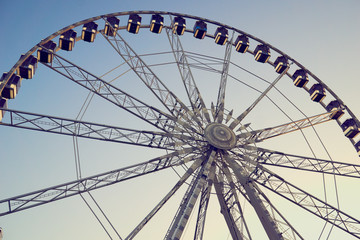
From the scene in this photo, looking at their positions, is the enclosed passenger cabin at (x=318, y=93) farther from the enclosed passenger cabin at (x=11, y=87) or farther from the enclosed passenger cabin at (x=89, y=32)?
Result: the enclosed passenger cabin at (x=11, y=87)

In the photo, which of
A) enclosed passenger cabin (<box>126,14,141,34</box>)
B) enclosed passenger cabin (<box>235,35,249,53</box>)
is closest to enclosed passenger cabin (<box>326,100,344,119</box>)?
enclosed passenger cabin (<box>235,35,249,53</box>)

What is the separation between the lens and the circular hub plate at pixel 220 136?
1716cm

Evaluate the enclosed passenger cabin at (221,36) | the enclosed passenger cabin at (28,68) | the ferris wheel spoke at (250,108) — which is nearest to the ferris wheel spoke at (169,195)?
the ferris wheel spoke at (250,108)

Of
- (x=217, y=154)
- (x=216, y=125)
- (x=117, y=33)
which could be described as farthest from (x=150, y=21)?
(x=217, y=154)

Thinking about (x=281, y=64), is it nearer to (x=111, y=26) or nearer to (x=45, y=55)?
(x=111, y=26)

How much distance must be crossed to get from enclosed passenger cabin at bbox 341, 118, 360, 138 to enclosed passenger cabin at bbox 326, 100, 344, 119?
2.12ft

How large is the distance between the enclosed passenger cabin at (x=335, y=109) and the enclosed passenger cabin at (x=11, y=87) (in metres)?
18.8

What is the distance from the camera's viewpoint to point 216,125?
60.0ft

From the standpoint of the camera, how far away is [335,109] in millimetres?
21750

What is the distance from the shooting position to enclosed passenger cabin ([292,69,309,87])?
73.0 ft

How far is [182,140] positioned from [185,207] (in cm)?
388

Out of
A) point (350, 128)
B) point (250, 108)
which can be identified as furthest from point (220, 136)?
point (350, 128)

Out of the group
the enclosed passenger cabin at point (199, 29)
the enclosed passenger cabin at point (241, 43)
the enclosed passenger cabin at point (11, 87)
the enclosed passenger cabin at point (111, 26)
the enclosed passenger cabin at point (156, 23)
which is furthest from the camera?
the enclosed passenger cabin at point (241, 43)

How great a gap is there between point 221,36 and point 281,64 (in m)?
4.61
